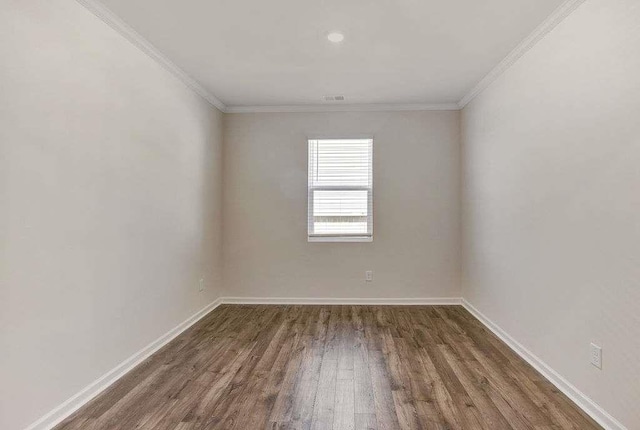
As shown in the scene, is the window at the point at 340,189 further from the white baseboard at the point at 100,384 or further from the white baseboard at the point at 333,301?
the white baseboard at the point at 100,384

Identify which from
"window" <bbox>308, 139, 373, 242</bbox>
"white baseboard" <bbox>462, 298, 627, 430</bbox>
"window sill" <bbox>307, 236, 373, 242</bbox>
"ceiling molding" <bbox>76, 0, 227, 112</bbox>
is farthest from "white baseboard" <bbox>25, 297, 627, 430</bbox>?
"ceiling molding" <bbox>76, 0, 227, 112</bbox>

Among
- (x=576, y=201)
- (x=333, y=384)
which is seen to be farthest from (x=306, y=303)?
(x=576, y=201)

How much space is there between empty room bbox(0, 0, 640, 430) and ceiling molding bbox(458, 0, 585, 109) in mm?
19

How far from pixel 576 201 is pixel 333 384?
200 centimetres

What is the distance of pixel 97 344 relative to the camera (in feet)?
7.64

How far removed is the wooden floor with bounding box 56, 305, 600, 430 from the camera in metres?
2.02

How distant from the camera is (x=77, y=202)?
7.09ft

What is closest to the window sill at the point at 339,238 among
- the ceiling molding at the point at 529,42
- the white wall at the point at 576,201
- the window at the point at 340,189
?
the window at the point at 340,189

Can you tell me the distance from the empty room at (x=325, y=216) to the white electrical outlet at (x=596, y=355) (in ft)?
0.08

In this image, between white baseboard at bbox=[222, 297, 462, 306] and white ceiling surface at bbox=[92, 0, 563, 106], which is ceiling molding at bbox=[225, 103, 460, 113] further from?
white baseboard at bbox=[222, 297, 462, 306]

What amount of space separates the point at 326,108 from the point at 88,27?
277 cm

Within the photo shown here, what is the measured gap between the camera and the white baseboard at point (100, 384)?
1944 millimetres

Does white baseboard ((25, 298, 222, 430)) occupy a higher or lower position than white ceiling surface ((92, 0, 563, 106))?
lower

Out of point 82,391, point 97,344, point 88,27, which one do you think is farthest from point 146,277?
point 88,27
